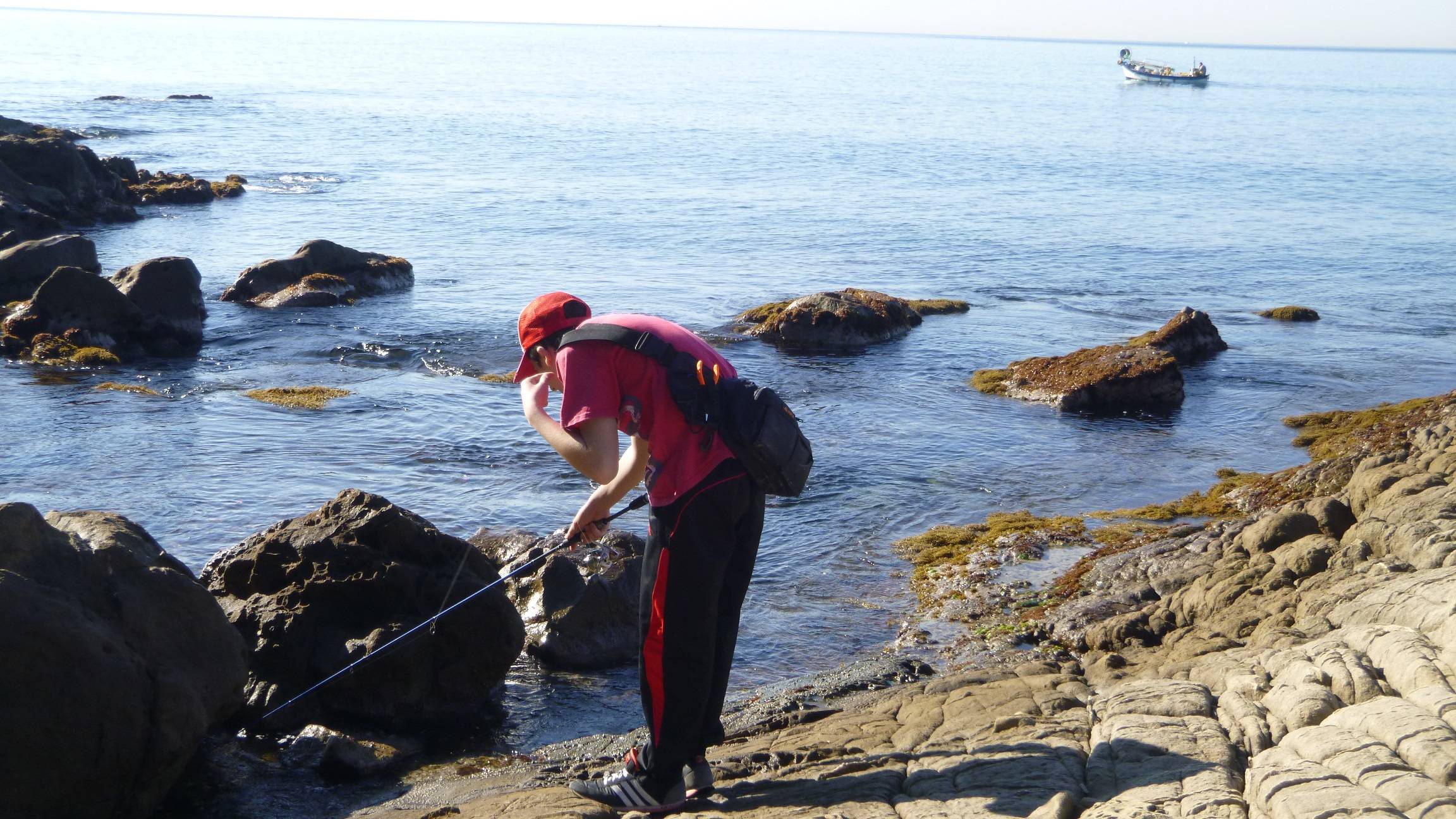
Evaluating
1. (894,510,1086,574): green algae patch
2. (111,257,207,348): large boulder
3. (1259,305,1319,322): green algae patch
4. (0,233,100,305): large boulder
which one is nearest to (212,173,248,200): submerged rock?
(0,233,100,305): large boulder

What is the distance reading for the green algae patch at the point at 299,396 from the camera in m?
14.6

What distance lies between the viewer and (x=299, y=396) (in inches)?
590

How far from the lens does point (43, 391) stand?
14594 millimetres

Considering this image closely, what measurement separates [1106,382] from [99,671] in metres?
12.4

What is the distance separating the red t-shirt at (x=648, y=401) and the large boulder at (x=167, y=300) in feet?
47.5

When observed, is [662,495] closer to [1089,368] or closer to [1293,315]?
[1089,368]

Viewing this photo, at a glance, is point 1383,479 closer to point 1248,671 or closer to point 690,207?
point 1248,671

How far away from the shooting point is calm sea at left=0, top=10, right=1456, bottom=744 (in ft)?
37.2

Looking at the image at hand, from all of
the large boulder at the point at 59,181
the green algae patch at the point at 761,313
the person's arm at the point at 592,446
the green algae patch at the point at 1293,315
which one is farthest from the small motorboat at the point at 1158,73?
the person's arm at the point at 592,446

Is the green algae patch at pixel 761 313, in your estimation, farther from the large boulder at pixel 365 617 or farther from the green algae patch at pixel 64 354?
the large boulder at pixel 365 617

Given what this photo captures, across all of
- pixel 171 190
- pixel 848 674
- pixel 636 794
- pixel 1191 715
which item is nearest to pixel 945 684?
pixel 848 674

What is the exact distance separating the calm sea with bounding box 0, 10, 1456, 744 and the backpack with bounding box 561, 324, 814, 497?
10.5 feet

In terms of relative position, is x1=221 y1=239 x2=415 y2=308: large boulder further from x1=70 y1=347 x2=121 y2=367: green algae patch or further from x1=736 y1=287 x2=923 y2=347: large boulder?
x1=736 y1=287 x2=923 y2=347: large boulder

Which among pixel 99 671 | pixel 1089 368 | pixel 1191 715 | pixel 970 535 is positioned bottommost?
pixel 970 535
